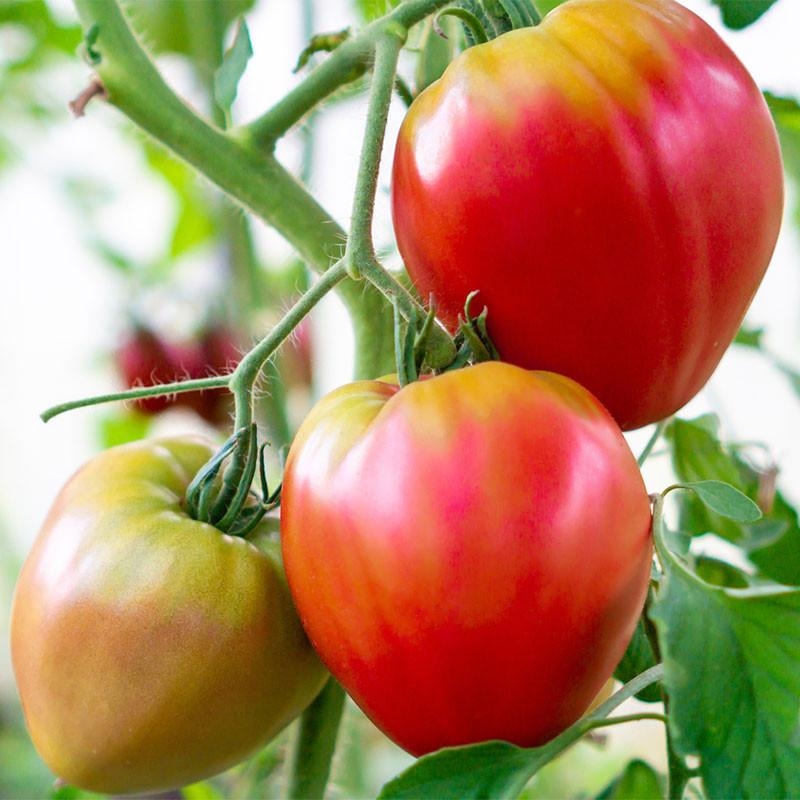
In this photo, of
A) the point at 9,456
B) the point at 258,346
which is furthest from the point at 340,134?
the point at 9,456

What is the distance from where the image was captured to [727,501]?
385 millimetres

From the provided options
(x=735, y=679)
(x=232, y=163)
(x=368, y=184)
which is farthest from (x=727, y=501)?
(x=232, y=163)

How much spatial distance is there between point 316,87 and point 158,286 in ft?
3.10

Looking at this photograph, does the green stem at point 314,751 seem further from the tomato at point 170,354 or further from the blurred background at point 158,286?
the tomato at point 170,354

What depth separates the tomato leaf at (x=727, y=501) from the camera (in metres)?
0.38

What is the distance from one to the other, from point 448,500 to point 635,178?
134 millimetres

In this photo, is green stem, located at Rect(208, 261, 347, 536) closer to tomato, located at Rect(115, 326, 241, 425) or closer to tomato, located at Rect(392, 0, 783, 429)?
tomato, located at Rect(392, 0, 783, 429)

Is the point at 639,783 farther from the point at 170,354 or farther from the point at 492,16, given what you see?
the point at 170,354

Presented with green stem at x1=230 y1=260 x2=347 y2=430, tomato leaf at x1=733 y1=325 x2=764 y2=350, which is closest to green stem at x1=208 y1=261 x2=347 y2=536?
green stem at x1=230 y1=260 x2=347 y2=430

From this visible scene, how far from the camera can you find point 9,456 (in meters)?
2.05

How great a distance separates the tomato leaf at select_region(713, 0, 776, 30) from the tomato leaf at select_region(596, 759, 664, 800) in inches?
14.3

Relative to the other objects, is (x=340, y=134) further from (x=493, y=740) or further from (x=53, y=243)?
(x=53, y=243)

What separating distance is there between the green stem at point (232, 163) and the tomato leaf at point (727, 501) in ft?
0.64

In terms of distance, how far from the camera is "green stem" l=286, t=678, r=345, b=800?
0.53 meters
